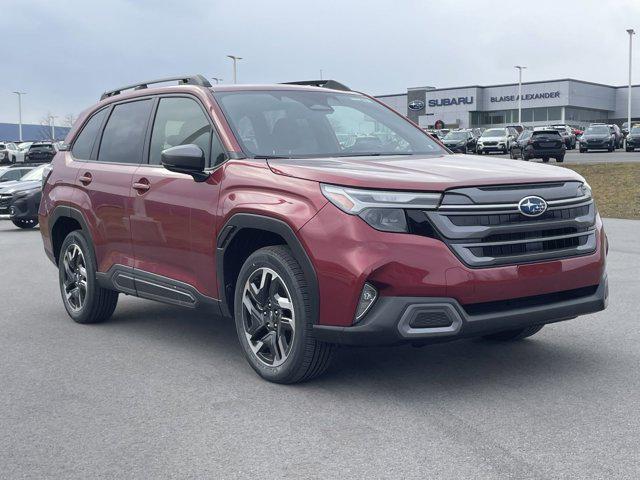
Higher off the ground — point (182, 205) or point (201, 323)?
point (182, 205)

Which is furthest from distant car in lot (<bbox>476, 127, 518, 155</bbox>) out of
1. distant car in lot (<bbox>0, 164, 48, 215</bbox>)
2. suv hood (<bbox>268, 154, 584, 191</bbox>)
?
suv hood (<bbox>268, 154, 584, 191</bbox>)

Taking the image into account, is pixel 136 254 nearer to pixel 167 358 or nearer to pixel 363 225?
pixel 167 358

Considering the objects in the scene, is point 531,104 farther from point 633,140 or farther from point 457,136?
point 633,140

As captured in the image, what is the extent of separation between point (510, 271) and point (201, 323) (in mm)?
3479

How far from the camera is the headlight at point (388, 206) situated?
4727mm

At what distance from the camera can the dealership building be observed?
304 ft

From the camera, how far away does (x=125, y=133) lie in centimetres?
718

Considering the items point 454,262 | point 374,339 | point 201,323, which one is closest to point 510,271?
point 454,262

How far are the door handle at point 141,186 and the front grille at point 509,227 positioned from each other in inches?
98.8

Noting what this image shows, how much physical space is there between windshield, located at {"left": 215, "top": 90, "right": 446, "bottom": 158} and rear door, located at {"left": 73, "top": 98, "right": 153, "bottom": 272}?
1.06 m

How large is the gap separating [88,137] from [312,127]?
102 inches

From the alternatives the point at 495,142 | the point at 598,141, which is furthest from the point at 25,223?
the point at 598,141

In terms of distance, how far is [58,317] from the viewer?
8.16 m

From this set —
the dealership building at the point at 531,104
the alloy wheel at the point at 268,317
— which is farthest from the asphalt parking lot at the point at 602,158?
the dealership building at the point at 531,104
